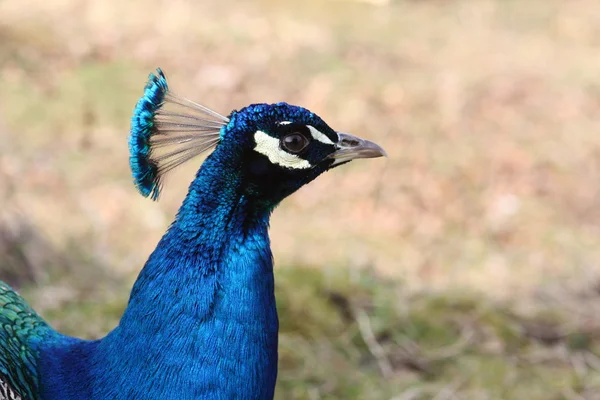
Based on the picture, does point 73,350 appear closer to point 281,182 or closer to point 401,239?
point 281,182

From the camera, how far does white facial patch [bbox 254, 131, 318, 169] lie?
71.7 inches

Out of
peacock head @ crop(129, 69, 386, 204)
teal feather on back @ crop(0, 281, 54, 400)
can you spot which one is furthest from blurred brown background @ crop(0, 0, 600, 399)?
peacock head @ crop(129, 69, 386, 204)

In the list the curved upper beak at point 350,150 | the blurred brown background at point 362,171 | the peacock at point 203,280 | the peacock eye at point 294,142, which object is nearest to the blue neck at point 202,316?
the peacock at point 203,280

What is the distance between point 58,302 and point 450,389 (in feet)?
5.19

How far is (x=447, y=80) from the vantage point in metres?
5.90

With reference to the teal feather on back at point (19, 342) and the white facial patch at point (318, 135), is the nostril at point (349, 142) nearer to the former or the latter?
the white facial patch at point (318, 135)

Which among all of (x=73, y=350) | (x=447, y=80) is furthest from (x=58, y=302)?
(x=447, y=80)

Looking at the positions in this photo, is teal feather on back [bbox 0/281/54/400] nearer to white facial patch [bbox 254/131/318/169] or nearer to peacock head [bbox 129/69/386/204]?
peacock head [bbox 129/69/386/204]

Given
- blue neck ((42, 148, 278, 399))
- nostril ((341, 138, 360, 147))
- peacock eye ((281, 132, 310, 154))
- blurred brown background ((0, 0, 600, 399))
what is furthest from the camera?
blurred brown background ((0, 0, 600, 399))

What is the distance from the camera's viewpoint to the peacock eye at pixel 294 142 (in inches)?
72.5

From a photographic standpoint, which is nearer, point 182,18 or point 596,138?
point 596,138

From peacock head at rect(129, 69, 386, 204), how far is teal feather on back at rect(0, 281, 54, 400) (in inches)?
18.8

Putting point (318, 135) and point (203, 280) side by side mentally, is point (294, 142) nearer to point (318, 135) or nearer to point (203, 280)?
point (318, 135)

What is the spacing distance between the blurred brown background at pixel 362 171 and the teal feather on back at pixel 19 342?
35.4 inches
